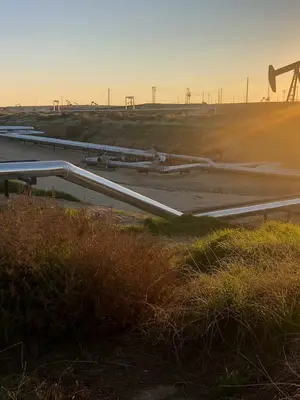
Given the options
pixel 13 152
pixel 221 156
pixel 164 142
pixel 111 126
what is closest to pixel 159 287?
pixel 221 156

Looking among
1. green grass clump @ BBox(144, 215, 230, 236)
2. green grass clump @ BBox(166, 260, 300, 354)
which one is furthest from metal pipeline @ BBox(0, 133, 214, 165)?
green grass clump @ BBox(166, 260, 300, 354)

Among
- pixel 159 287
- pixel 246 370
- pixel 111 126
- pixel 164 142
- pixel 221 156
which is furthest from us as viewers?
pixel 111 126

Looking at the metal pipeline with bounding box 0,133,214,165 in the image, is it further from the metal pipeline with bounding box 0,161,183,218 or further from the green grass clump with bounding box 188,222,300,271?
the green grass clump with bounding box 188,222,300,271

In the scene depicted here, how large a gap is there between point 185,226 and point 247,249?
4.48 meters

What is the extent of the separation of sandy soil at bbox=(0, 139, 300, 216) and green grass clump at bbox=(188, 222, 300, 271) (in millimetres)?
8497

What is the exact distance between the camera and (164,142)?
46.7 meters

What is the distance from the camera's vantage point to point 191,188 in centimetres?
2225

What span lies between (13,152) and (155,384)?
38455 mm

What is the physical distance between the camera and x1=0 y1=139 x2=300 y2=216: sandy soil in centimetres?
1794

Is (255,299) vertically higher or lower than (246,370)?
higher

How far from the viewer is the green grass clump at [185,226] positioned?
31.1 ft

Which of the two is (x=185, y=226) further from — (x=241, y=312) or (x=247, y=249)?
(x=241, y=312)

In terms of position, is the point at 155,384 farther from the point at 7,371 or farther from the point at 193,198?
the point at 193,198

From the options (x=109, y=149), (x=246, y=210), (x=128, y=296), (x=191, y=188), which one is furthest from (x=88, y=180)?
(x=109, y=149)
